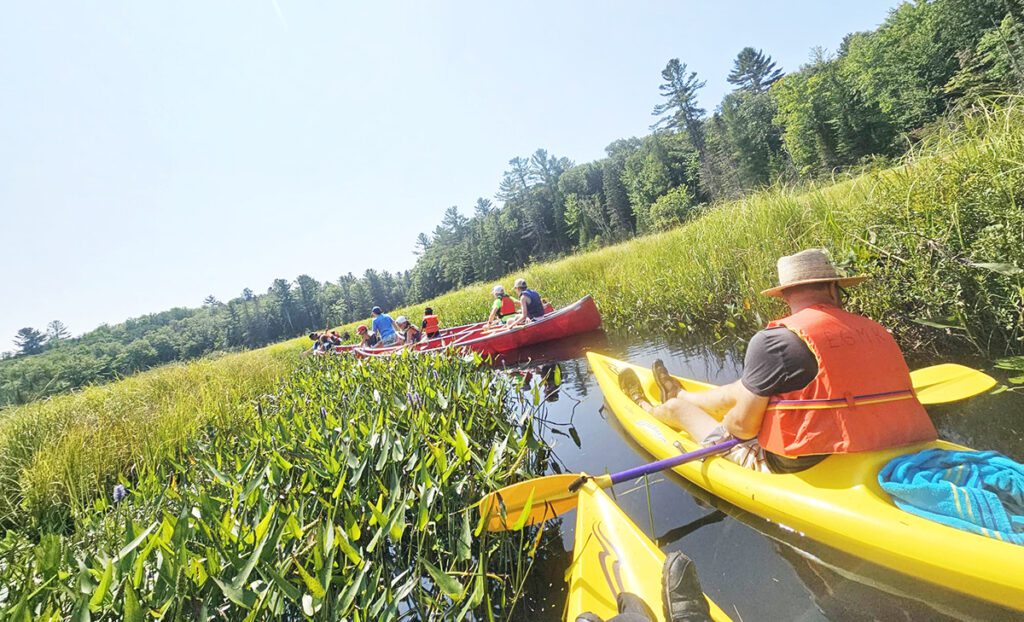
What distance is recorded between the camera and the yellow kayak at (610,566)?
69.2 inches

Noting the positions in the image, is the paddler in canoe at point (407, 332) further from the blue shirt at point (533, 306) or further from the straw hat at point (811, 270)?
the straw hat at point (811, 270)

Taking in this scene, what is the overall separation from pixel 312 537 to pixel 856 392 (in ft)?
9.27

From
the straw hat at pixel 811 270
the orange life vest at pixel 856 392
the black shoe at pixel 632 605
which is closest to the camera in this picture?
the black shoe at pixel 632 605

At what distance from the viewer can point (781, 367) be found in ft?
7.59

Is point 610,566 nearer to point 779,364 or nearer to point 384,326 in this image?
point 779,364

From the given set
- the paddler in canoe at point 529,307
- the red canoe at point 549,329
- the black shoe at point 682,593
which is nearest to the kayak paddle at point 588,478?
the black shoe at point 682,593

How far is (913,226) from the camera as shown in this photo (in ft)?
11.7

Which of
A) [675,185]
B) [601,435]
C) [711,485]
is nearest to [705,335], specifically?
[601,435]

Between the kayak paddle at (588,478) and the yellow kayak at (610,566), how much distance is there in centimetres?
20

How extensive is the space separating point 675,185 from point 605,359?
54255mm

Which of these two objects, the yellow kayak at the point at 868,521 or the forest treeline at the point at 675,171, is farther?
the forest treeline at the point at 675,171

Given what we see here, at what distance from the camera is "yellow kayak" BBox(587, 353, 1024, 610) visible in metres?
1.64

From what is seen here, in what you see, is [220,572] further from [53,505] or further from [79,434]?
[79,434]

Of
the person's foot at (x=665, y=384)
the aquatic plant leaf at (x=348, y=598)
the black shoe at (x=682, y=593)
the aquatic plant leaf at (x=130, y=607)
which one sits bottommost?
the person's foot at (x=665, y=384)
